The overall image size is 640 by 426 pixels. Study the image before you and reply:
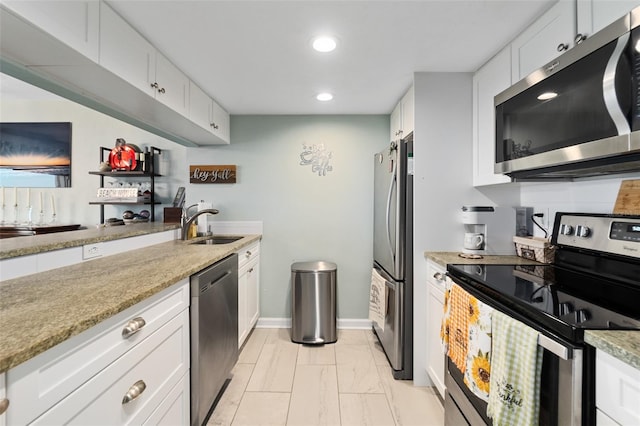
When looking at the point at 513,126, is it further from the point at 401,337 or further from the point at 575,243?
the point at 401,337

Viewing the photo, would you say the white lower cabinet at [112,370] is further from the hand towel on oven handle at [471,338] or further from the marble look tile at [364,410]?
the hand towel on oven handle at [471,338]

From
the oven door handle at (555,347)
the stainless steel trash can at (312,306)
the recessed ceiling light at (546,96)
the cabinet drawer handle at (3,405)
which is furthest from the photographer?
the stainless steel trash can at (312,306)

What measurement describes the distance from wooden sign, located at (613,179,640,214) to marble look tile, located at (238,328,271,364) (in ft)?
8.21

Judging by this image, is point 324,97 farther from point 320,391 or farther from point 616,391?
point 616,391

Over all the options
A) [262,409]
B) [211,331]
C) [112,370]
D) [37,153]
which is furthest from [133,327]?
[37,153]

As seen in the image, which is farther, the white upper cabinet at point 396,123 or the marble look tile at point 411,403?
the white upper cabinet at point 396,123

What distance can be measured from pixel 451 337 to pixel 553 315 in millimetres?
642

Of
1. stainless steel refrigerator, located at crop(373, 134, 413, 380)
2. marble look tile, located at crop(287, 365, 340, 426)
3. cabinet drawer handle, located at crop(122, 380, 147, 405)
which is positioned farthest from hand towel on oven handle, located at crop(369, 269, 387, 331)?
cabinet drawer handle, located at crop(122, 380, 147, 405)

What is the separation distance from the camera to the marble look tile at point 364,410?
5.48 feet

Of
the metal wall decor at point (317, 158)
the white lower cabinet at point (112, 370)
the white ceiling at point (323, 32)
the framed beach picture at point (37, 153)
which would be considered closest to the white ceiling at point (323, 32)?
the white ceiling at point (323, 32)

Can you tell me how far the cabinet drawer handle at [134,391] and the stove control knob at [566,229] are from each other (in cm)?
203

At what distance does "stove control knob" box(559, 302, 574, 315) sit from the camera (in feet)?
2.88

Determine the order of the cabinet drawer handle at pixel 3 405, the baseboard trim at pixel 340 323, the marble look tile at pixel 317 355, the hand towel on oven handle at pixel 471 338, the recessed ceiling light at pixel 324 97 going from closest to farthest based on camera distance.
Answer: the cabinet drawer handle at pixel 3 405, the hand towel on oven handle at pixel 471 338, the marble look tile at pixel 317 355, the recessed ceiling light at pixel 324 97, the baseboard trim at pixel 340 323

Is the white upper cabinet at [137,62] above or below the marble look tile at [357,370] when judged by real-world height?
above
